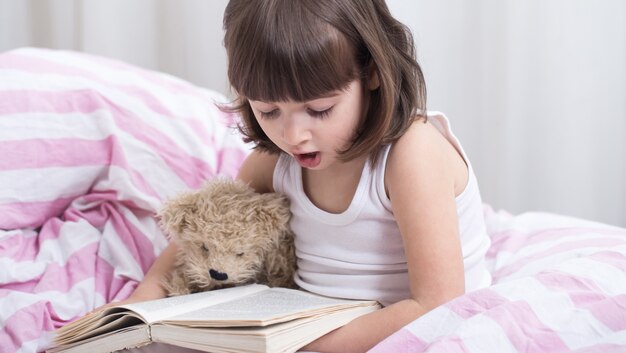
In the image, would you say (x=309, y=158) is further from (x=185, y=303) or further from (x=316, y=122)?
(x=185, y=303)

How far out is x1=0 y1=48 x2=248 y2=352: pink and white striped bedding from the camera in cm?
113

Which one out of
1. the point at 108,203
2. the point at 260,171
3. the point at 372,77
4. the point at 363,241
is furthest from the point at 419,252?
the point at 108,203

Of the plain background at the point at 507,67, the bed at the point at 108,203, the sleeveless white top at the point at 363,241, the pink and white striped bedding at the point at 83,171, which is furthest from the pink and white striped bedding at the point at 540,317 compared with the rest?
the plain background at the point at 507,67

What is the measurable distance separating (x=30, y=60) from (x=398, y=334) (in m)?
0.86

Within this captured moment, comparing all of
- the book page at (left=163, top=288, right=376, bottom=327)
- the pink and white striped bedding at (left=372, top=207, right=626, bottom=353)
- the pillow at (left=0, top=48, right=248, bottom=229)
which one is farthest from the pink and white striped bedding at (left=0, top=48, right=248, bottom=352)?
the pink and white striped bedding at (left=372, top=207, right=626, bottom=353)

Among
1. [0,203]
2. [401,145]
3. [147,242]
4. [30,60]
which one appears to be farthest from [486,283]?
[30,60]

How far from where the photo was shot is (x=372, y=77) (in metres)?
→ 0.94

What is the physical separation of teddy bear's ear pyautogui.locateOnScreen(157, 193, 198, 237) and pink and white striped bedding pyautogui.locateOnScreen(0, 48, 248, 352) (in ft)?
0.52

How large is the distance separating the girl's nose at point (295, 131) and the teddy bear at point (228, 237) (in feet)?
0.52

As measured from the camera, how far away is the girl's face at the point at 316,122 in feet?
2.95

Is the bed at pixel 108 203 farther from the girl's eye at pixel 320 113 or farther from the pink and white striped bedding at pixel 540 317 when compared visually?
the girl's eye at pixel 320 113

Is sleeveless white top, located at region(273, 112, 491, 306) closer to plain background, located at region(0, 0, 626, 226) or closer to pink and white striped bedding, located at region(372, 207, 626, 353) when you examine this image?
pink and white striped bedding, located at region(372, 207, 626, 353)

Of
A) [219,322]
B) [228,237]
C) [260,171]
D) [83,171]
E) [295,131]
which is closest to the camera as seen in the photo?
[219,322]

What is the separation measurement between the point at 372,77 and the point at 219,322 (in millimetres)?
353
